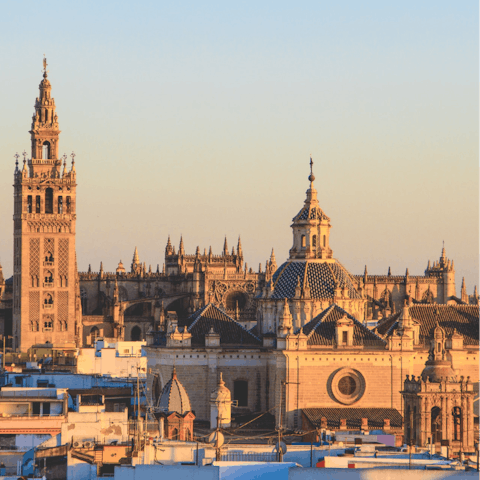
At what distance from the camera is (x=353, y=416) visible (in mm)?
83750

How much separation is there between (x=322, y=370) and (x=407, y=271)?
87.5m

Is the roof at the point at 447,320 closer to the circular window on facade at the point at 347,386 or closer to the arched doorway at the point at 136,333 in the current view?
the circular window on facade at the point at 347,386

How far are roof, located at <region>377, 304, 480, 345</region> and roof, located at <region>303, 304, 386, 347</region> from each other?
9.55ft

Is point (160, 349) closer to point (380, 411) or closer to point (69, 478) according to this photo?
point (380, 411)

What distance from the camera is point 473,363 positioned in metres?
88.4

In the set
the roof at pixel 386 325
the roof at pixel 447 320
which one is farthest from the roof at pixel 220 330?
the roof at pixel 447 320

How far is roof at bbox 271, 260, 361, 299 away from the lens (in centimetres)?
9156

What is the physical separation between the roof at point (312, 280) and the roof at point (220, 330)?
129 inches

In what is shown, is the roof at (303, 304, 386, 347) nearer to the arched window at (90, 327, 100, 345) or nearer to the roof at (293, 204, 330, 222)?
the roof at (293, 204, 330, 222)

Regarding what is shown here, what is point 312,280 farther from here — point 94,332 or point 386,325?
point 94,332

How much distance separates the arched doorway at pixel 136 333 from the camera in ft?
531

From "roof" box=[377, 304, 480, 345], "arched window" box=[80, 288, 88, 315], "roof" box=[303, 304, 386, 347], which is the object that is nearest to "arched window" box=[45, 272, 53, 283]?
"arched window" box=[80, 288, 88, 315]

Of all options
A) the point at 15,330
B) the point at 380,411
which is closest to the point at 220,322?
the point at 380,411

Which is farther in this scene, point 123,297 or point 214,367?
point 123,297
